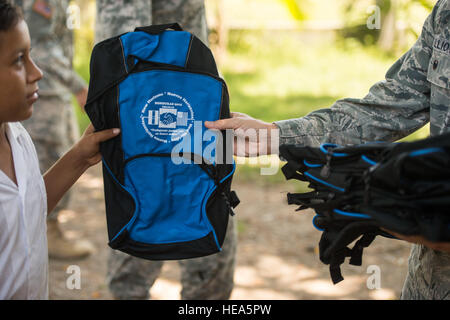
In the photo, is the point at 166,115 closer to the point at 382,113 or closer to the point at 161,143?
the point at 161,143

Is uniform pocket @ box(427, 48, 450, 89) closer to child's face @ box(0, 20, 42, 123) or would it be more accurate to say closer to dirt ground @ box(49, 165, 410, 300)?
child's face @ box(0, 20, 42, 123)

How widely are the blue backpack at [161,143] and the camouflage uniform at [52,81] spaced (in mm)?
1572

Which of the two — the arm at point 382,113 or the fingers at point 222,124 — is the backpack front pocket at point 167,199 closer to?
the fingers at point 222,124

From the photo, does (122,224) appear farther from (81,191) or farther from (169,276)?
(81,191)

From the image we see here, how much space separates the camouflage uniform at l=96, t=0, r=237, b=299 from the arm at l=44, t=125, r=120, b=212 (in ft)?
2.33

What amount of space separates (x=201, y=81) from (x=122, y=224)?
688mm

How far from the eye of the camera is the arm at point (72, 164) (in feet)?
6.22

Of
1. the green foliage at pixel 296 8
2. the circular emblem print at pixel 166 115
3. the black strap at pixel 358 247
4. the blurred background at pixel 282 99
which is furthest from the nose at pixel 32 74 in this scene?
the green foliage at pixel 296 8

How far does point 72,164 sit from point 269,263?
2405 mm

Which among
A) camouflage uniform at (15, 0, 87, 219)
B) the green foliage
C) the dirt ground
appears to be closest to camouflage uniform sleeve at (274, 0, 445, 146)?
the dirt ground

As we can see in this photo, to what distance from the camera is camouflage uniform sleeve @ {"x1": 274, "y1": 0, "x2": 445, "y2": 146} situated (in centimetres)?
191

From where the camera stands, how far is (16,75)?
150 centimetres
